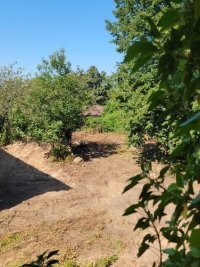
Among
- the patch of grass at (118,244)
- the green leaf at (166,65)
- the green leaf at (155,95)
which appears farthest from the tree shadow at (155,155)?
the green leaf at (166,65)

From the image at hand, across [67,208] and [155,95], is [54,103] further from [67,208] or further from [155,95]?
[155,95]

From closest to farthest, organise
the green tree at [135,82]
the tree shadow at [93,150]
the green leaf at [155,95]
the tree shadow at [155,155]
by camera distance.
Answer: the green leaf at [155,95]
the green tree at [135,82]
the tree shadow at [155,155]
the tree shadow at [93,150]

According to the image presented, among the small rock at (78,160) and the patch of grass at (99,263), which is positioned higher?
the small rock at (78,160)

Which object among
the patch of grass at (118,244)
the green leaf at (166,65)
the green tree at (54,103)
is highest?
the green tree at (54,103)

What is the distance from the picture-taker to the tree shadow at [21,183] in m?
7.48

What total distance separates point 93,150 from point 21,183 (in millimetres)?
5139

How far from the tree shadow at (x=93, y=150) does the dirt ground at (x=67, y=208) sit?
0.49 ft

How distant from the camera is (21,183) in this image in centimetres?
877

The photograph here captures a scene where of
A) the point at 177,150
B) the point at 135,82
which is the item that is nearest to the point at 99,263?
the point at 177,150

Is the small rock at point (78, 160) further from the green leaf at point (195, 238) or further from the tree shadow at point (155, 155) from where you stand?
the green leaf at point (195, 238)

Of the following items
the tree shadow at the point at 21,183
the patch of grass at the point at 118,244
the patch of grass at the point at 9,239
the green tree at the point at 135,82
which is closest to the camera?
the patch of grass at the point at 118,244

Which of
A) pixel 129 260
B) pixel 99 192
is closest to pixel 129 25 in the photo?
pixel 99 192

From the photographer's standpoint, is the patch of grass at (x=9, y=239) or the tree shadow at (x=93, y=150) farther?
the tree shadow at (x=93, y=150)

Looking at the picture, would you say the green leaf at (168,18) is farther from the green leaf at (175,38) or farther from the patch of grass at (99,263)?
the patch of grass at (99,263)
